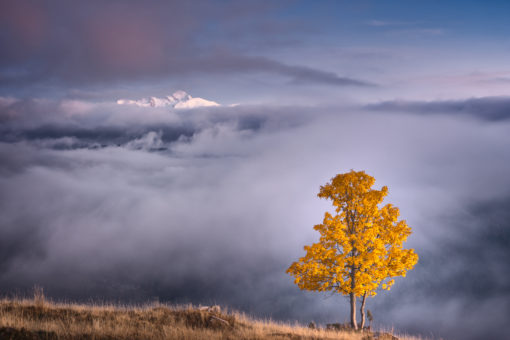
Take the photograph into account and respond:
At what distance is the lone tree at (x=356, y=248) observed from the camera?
2467 centimetres

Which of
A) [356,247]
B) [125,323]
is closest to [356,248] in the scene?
[356,247]

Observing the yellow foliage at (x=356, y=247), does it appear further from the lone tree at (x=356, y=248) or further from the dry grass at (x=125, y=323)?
the dry grass at (x=125, y=323)

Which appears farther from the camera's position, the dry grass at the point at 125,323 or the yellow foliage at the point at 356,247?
the yellow foliage at the point at 356,247

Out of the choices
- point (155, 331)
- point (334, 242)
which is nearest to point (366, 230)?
point (334, 242)

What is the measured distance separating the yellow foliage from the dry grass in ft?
16.7

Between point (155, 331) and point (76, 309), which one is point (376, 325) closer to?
point (155, 331)

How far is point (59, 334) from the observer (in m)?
12.5

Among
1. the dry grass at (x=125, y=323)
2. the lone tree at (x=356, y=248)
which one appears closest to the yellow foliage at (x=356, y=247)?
the lone tree at (x=356, y=248)

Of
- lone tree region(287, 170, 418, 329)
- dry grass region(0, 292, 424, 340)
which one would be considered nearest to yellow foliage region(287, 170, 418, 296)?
lone tree region(287, 170, 418, 329)

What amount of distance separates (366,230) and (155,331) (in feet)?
49.6

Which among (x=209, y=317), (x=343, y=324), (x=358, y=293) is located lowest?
(x=343, y=324)

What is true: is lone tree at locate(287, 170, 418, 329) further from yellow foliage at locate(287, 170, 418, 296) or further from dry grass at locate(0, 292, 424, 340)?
dry grass at locate(0, 292, 424, 340)

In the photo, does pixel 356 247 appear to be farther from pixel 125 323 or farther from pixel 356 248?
pixel 125 323

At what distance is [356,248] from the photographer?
25484mm
